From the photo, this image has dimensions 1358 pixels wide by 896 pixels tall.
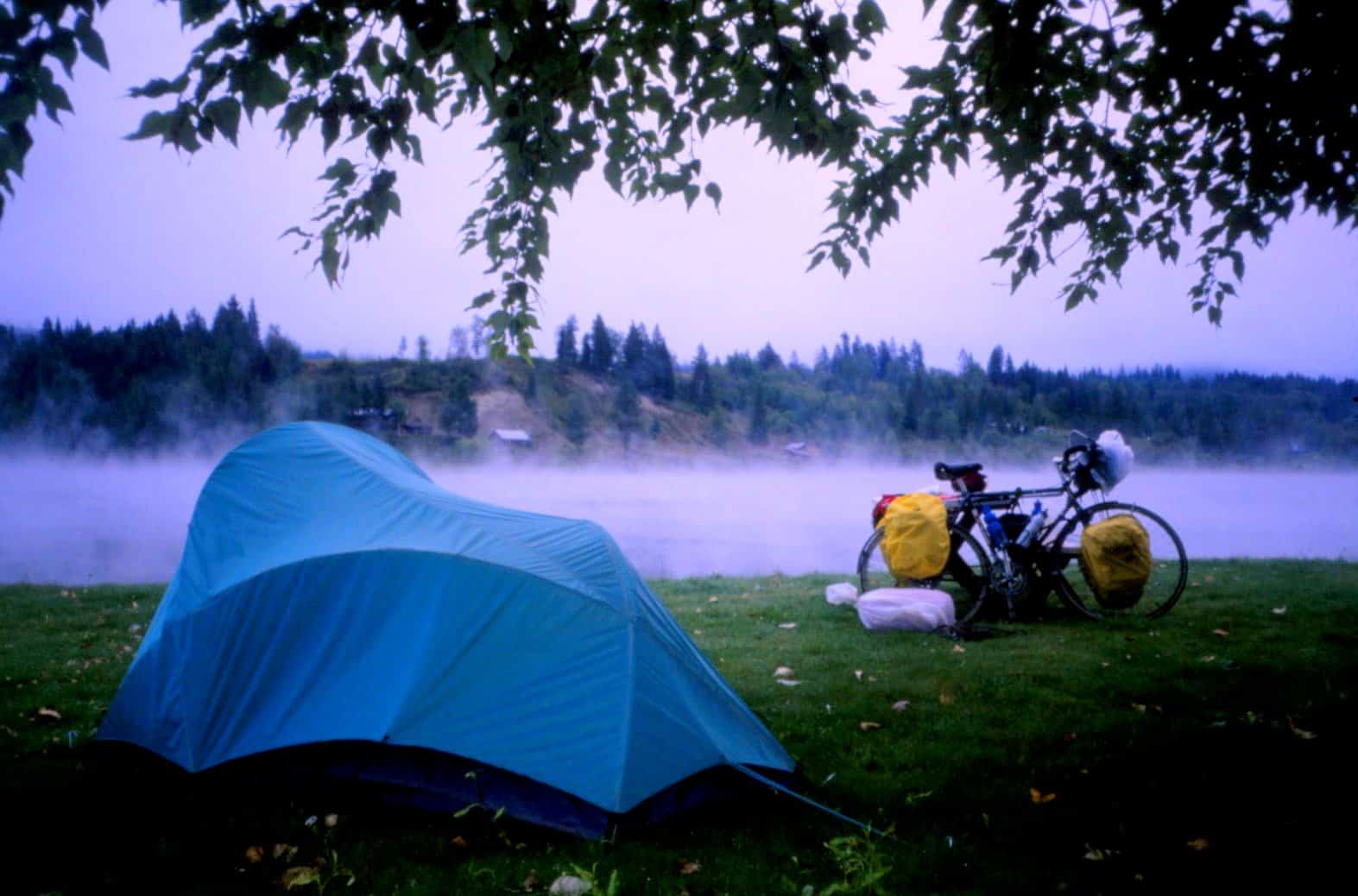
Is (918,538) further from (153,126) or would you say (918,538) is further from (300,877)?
(153,126)

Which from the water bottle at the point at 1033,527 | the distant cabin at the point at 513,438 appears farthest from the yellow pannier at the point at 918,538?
the distant cabin at the point at 513,438

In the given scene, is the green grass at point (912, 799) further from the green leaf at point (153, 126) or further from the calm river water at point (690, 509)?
the calm river water at point (690, 509)

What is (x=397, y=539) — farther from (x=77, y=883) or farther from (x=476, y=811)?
(x=77, y=883)

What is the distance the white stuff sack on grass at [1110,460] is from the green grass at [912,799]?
1680 mm

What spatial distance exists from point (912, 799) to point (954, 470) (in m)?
4.61

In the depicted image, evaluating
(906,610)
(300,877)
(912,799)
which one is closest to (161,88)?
(300,877)

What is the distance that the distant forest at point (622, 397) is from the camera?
57094 mm

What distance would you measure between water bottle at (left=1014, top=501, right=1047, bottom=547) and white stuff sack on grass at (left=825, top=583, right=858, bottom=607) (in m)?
1.77

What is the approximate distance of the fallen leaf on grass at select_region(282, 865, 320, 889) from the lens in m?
3.02

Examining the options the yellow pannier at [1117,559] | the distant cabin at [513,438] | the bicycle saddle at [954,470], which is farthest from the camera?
the distant cabin at [513,438]

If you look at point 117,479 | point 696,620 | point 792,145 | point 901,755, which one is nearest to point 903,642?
point 696,620

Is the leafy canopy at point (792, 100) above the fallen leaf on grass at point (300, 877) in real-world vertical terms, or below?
above

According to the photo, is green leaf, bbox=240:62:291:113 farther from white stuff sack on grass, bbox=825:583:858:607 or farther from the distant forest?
the distant forest

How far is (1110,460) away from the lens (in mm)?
7355
